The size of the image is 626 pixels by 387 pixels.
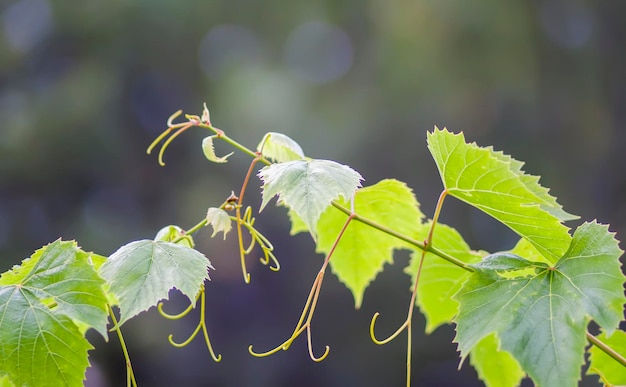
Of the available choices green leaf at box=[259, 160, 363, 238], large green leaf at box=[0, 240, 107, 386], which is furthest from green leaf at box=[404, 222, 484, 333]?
large green leaf at box=[0, 240, 107, 386]

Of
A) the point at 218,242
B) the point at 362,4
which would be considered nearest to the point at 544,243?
A: the point at 218,242

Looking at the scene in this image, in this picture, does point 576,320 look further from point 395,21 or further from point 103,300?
point 395,21

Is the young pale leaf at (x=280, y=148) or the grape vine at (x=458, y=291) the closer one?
the grape vine at (x=458, y=291)

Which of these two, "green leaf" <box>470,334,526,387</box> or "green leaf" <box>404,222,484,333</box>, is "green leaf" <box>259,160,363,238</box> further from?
"green leaf" <box>470,334,526,387</box>

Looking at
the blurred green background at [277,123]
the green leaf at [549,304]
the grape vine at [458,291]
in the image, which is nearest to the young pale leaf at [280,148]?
the grape vine at [458,291]

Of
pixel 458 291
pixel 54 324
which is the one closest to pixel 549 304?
pixel 458 291

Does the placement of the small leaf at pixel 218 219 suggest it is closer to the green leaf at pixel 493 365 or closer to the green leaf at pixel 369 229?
the green leaf at pixel 369 229
